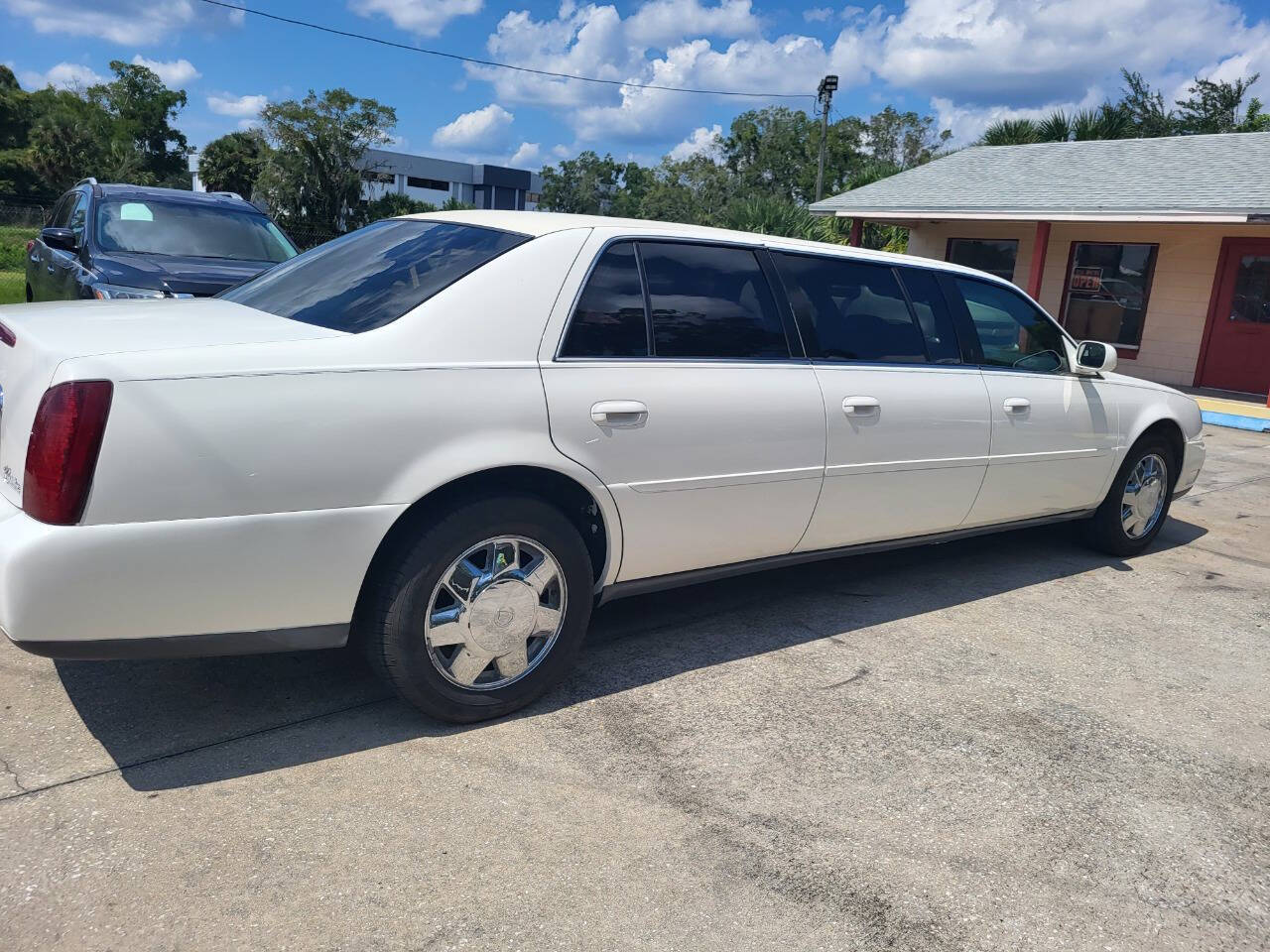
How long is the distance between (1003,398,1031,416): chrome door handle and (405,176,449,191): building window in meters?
95.5

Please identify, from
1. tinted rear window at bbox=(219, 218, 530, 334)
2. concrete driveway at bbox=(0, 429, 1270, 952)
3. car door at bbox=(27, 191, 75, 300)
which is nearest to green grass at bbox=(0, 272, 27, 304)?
car door at bbox=(27, 191, 75, 300)

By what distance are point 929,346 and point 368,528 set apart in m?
2.89

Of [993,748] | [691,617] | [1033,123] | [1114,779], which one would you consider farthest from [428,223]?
[1033,123]

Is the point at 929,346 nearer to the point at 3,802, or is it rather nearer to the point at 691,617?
the point at 691,617

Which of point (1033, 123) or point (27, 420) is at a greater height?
point (1033, 123)

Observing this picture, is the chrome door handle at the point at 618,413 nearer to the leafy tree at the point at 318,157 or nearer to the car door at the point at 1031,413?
the car door at the point at 1031,413

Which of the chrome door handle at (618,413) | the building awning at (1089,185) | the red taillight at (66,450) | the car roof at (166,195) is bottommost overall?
the red taillight at (66,450)

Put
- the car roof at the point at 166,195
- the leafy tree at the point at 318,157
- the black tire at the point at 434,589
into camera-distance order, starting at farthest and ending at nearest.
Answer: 1. the leafy tree at the point at 318,157
2. the car roof at the point at 166,195
3. the black tire at the point at 434,589

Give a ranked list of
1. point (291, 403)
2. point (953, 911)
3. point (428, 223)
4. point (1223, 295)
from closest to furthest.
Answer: point (953, 911) < point (291, 403) < point (428, 223) < point (1223, 295)

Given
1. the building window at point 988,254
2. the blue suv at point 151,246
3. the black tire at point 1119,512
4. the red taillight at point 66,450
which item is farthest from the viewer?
the building window at point 988,254

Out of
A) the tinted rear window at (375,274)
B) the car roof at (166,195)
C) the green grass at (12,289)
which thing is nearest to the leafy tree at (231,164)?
the green grass at (12,289)

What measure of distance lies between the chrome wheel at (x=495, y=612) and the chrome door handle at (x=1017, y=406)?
8.57 feet

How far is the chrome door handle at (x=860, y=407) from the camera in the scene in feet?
13.6

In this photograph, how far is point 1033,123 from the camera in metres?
23.5
